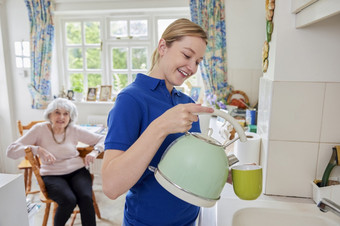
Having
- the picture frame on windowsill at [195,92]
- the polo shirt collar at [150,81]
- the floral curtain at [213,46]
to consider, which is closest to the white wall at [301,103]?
the polo shirt collar at [150,81]

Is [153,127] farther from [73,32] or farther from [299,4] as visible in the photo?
[73,32]

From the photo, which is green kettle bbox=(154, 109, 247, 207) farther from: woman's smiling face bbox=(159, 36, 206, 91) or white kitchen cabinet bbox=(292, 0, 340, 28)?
white kitchen cabinet bbox=(292, 0, 340, 28)

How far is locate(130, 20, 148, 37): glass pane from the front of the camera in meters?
3.12

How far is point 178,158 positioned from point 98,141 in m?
1.80

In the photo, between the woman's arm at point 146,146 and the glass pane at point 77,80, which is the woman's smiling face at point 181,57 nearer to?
the woman's arm at point 146,146

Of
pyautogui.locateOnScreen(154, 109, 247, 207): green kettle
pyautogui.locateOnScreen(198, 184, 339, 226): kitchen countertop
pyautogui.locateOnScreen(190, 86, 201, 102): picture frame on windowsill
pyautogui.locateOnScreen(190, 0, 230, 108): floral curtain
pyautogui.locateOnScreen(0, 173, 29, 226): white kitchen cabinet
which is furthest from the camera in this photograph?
pyautogui.locateOnScreen(190, 86, 201, 102): picture frame on windowsill

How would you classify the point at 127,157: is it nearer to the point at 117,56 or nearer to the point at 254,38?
the point at 254,38

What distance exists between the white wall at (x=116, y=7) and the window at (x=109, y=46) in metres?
0.20

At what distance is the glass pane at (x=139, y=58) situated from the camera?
3.19 meters

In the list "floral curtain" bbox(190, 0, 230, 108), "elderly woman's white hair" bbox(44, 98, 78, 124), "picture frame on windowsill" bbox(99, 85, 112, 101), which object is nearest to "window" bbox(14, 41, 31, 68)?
"picture frame on windowsill" bbox(99, 85, 112, 101)

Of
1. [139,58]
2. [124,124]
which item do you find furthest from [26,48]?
[124,124]

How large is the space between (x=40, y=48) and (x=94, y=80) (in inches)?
28.9

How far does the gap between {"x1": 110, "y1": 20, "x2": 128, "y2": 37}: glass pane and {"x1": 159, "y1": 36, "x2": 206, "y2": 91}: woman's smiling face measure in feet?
8.46

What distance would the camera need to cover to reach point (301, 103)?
1011 mm
